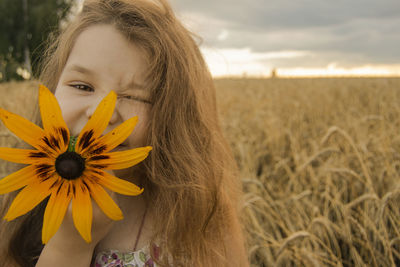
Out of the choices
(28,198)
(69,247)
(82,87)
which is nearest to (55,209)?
(28,198)

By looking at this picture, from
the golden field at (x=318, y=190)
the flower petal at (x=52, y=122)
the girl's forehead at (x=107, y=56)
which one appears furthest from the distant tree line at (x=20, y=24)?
the flower petal at (x=52, y=122)

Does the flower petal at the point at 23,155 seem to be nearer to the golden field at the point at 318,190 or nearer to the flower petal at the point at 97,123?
the flower petal at the point at 97,123

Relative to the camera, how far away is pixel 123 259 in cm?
99

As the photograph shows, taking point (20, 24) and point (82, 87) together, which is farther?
point (20, 24)

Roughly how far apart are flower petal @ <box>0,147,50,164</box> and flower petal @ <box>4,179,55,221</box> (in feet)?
0.12

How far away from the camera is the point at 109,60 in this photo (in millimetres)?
869

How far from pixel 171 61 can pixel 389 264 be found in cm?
117

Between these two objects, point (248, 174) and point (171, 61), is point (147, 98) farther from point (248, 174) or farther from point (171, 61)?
point (248, 174)

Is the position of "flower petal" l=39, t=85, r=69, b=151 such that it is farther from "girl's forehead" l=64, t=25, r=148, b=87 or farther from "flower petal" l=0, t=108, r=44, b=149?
"girl's forehead" l=64, t=25, r=148, b=87

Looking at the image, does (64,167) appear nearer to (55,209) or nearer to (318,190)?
(55,209)

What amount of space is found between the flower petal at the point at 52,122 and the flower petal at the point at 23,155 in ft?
0.12

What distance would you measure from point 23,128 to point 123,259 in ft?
1.76

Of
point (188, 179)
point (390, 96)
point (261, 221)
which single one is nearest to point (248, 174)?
point (261, 221)

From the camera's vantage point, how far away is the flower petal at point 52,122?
0.60 m
